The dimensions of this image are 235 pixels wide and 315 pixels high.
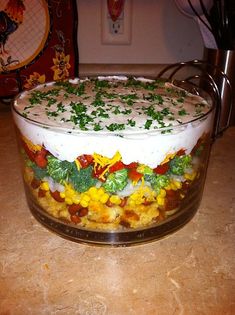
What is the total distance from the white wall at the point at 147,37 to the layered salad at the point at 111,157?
0.50 m

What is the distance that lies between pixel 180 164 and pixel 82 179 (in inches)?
6.4

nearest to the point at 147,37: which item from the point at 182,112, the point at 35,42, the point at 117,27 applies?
the point at 117,27

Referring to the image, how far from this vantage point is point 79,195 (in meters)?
0.54

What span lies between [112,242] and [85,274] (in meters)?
0.08

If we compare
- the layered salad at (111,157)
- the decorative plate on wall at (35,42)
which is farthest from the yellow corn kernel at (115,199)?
the decorative plate on wall at (35,42)

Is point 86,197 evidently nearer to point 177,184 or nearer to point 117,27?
point 177,184

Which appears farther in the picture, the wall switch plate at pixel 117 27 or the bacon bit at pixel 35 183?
the wall switch plate at pixel 117 27

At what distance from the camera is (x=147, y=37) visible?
1092 mm

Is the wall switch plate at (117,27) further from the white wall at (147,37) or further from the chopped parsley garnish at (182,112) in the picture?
the chopped parsley garnish at (182,112)

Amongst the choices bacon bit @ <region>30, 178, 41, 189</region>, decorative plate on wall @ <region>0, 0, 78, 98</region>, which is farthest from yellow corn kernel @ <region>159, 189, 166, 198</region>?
decorative plate on wall @ <region>0, 0, 78, 98</region>

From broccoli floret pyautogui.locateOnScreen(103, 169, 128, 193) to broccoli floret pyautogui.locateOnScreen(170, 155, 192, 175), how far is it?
84mm

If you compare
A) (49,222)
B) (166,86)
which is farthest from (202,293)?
(166,86)

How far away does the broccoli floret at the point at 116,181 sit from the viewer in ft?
1.69

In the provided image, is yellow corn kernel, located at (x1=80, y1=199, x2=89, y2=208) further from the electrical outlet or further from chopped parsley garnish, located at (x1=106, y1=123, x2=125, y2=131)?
the electrical outlet
